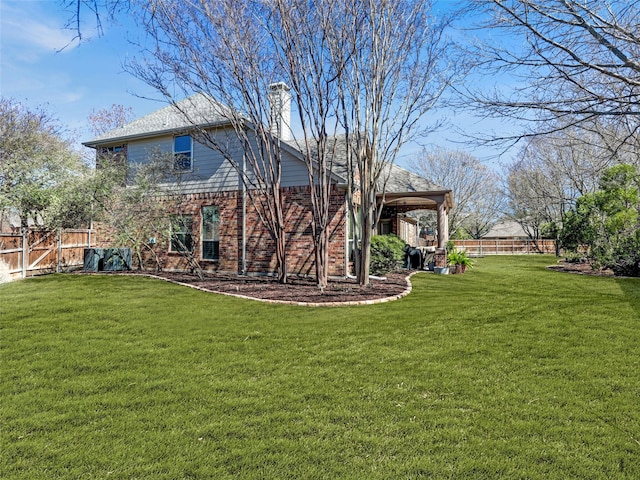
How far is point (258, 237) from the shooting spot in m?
12.2

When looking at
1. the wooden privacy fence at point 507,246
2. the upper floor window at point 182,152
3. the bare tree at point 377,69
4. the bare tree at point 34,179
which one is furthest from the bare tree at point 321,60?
the wooden privacy fence at point 507,246

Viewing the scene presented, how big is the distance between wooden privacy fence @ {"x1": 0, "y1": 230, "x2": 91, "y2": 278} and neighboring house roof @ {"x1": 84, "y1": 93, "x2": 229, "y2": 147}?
12.6 ft

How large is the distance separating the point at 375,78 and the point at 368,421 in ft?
25.8

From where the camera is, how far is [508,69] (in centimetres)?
566

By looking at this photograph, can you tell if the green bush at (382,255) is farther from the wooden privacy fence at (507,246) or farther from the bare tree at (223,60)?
the wooden privacy fence at (507,246)

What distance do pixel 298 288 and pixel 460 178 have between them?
26.7 metres

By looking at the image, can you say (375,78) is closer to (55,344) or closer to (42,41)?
(42,41)

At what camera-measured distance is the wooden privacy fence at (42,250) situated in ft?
37.8

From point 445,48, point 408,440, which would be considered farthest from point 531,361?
point 445,48

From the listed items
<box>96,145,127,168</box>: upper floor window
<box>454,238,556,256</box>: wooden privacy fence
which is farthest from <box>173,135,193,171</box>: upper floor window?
<box>454,238,556,256</box>: wooden privacy fence

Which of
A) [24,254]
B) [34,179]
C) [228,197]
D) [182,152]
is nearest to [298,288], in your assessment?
[228,197]

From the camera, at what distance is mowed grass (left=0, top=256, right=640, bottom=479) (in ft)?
7.91

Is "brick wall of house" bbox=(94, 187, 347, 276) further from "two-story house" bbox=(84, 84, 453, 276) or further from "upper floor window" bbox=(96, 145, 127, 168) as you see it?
"upper floor window" bbox=(96, 145, 127, 168)

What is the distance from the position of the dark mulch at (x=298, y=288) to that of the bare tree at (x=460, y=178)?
2318cm
